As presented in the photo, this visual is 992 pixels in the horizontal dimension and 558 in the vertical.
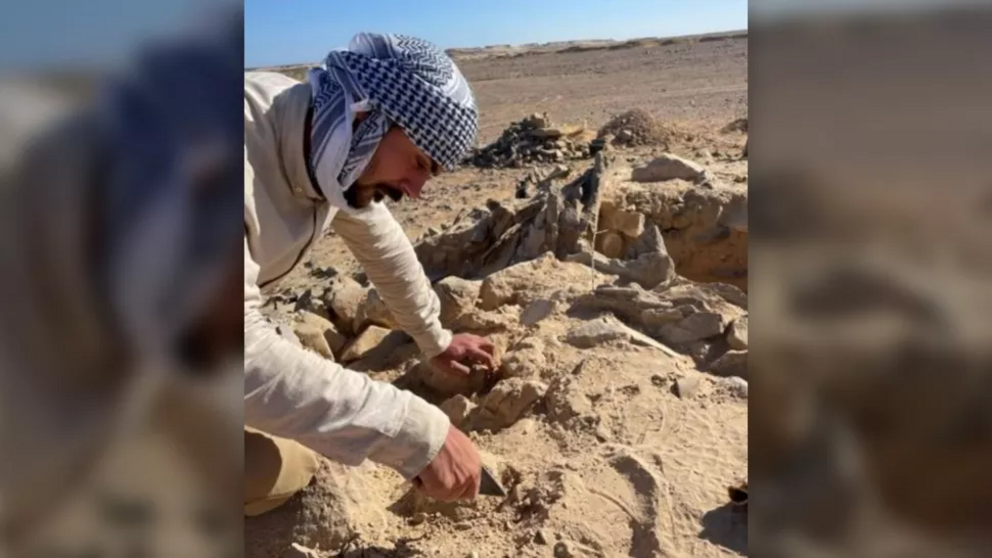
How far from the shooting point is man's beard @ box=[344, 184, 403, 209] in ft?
7.98

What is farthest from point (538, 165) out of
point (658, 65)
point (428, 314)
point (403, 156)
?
point (658, 65)

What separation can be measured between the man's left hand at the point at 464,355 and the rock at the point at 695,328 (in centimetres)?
75

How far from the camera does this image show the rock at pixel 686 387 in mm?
3234

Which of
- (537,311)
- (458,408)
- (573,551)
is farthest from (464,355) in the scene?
(573,551)

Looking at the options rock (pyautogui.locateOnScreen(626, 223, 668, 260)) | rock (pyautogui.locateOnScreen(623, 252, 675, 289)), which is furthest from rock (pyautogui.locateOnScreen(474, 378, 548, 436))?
rock (pyautogui.locateOnScreen(626, 223, 668, 260))

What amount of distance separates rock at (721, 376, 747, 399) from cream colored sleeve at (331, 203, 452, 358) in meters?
1.04

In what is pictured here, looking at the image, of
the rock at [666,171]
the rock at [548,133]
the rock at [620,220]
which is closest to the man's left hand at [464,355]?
the rock at [620,220]

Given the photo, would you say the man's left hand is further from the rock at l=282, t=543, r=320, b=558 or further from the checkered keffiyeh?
the checkered keffiyeh

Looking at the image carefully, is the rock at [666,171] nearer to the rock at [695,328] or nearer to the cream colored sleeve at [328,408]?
the rock at [695,328]
